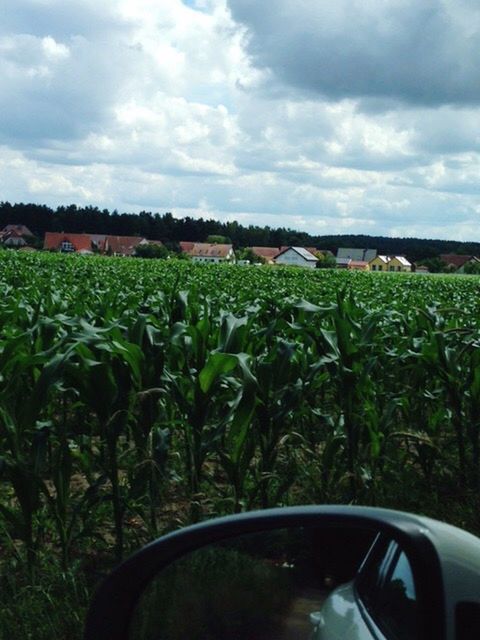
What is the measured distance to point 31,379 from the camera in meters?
5.63

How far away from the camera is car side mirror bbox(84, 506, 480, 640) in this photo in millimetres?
1100

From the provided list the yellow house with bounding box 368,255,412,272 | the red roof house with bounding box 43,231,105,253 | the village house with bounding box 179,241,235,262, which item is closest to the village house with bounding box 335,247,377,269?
the yellow house with bounding box 368,255,412,272

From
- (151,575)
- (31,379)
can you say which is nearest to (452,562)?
(151,575)

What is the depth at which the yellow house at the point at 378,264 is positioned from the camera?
Answer: 462 feet

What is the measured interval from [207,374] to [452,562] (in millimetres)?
3753

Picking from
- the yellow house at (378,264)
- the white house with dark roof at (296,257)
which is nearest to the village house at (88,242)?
the white house with dark roof at (296,257)

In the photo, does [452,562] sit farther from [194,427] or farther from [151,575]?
[194,427]

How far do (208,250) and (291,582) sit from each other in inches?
4871

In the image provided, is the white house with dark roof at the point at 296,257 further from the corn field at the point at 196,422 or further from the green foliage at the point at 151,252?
the corn field at the point at 196,422

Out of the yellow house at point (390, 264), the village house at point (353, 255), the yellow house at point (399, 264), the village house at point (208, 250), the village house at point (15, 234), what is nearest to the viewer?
the village house at point (208, 250)

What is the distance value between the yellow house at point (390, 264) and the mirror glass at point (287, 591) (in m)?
131

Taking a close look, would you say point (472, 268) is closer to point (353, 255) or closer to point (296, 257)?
point (296, 257)

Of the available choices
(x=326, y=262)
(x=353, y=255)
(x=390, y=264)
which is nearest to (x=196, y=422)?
(x=326, y=262)

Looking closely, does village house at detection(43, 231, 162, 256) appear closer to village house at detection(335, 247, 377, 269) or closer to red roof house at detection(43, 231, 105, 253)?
red roof house at detection(43, 231, 105, 253)
